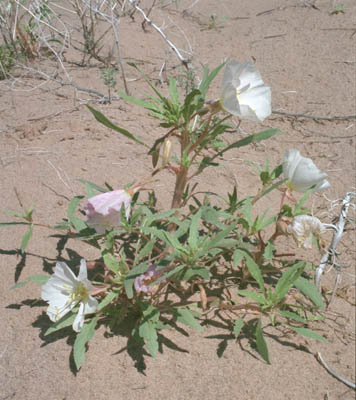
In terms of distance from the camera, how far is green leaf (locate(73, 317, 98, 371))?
3.80ft

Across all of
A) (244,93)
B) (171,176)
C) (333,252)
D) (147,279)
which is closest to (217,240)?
(147,279)

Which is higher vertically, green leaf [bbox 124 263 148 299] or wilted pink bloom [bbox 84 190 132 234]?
wilted pink bloom [bbox 84 190 132 234]

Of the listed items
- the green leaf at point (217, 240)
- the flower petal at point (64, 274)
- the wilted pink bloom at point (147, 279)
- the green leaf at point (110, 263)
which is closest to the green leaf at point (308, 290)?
the green leaf at point (217, 240)

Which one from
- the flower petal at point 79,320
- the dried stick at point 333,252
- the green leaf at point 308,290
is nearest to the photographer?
the flower petal at point 79,320

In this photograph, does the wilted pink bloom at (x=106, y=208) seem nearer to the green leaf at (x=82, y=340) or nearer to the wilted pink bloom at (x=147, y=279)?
the wilted pink bloom at (x=147, y=279)

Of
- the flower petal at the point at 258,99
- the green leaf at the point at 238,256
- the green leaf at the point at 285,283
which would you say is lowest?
the green leaf at the point at 285,283

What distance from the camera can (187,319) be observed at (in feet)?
4.09

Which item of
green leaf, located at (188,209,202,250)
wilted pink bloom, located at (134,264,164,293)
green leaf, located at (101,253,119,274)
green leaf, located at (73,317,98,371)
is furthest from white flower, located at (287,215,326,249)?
green leaf, located at (73,317,98,371)

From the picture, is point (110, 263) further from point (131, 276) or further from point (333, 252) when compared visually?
point (333, 252)

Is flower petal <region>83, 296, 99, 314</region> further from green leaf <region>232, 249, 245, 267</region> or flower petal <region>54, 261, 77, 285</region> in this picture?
green leaf <region>232, 249, 245, 267</region>

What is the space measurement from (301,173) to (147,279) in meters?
0.55

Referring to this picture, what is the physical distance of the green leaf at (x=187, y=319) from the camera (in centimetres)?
123

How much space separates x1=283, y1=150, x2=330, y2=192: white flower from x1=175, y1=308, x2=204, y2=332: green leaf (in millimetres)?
497

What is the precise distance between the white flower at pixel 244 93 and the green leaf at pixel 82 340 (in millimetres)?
701
